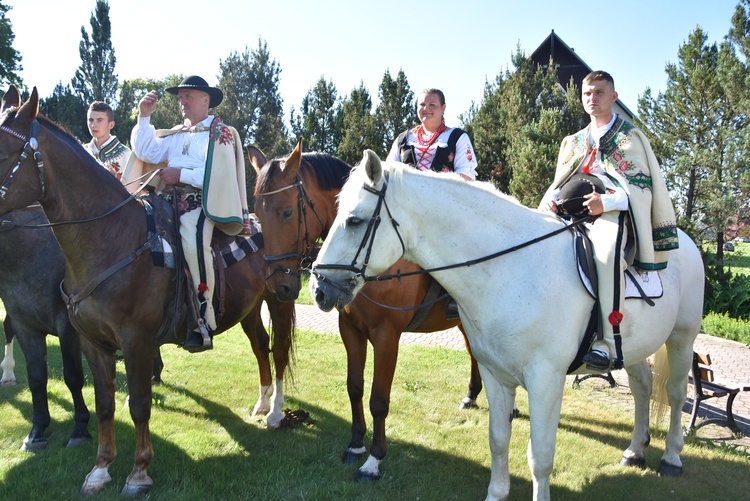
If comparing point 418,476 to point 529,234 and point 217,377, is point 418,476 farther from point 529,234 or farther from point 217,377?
point 217,377

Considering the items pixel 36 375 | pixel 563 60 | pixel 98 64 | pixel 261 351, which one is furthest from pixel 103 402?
pixel 98 64

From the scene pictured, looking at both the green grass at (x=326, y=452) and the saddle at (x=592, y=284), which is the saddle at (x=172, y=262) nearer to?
the green grass at (x=326, y=452)

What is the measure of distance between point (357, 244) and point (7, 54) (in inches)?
1470

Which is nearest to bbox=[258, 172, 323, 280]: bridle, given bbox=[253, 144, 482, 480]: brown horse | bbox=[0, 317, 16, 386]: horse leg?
bbox=[253, 144, 482, 480]: brown horse

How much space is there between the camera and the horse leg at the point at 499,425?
11.3ft

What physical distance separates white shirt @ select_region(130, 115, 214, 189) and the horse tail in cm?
460

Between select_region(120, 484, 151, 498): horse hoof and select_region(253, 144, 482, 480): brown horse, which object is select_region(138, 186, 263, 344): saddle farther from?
select_region(120, 484, 151, 498): horse hoof

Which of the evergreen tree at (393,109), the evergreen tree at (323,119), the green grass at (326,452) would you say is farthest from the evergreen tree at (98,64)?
the green grass at (326,452)

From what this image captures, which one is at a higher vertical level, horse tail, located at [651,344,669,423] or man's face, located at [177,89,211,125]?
man's face, located at [177,89,211,125]

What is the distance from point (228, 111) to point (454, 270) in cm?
2697

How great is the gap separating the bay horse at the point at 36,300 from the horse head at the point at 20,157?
4.49 ft

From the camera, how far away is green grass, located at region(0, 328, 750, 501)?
3922mm

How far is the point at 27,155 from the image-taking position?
3.27 meters

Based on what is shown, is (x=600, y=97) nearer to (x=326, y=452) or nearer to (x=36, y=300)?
(x=326, y=452)
